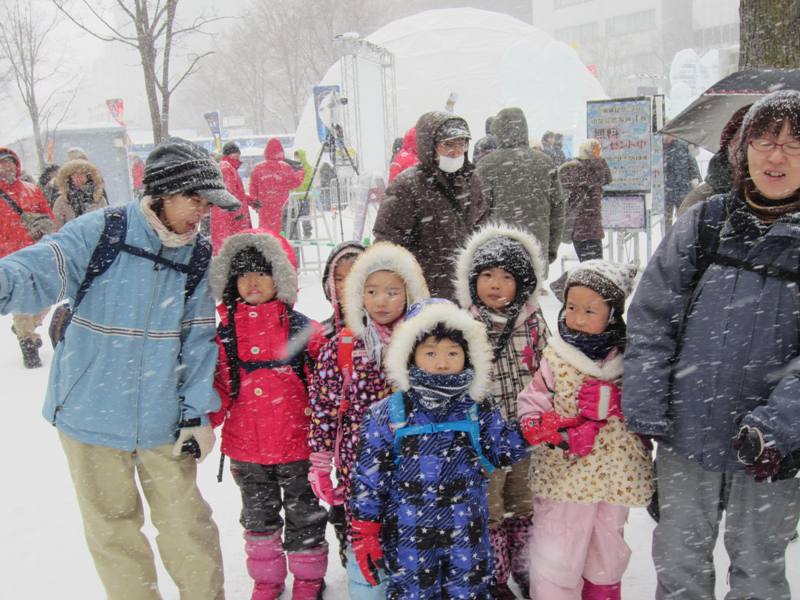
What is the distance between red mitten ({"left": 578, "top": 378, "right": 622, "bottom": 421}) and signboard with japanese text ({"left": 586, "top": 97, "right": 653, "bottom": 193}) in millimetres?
7174

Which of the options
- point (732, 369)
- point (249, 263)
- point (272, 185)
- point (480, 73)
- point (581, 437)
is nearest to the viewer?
point (732, 369)

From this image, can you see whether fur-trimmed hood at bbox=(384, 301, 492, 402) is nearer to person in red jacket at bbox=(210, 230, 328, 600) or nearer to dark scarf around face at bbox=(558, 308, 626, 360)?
dark scarf around face at bbox=(558, 308, 626, 360)

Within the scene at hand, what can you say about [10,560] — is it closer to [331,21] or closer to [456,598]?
[456,598]

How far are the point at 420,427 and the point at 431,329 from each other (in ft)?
1.19

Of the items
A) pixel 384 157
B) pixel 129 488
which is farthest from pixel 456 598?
pixel 384 157

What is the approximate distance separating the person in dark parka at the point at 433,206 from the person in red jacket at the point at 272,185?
715 centimetres

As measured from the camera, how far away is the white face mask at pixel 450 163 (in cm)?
381

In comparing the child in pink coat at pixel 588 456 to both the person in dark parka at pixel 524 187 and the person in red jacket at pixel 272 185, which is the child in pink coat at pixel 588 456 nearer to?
the person in dark parka at pixel 524 187

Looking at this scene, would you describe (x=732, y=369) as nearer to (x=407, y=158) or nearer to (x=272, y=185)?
(x=407, y=158)

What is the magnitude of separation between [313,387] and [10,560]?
2.21m

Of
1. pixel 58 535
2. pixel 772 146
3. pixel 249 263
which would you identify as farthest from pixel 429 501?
pixel 58 535

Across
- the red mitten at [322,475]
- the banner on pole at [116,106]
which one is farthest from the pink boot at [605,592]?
the banner on pole at [116,106]

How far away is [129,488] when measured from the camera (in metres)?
2.61

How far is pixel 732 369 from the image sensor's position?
212 cm
